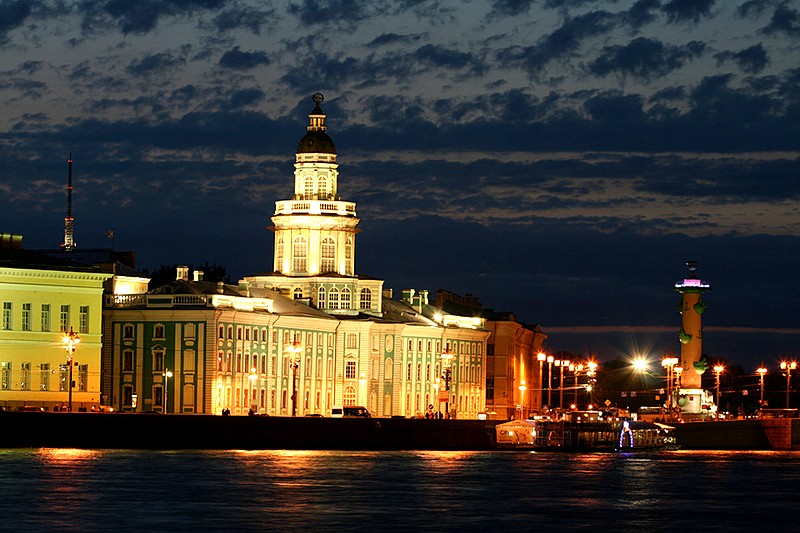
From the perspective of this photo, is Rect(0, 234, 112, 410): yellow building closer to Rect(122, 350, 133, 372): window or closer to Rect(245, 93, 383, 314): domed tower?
Rect(122, 350, 133, 372): window

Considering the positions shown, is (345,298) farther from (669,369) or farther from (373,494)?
(373,494)

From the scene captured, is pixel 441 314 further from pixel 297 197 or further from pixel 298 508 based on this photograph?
pixel 298 508

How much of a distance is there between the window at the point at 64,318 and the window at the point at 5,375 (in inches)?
180

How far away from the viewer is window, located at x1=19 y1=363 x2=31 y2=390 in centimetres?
14062

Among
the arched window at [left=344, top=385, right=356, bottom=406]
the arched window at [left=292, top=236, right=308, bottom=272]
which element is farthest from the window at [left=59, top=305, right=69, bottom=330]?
the arched window at [left=292, top=236, right=308, bottom=272]

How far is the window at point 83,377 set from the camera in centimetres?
14412

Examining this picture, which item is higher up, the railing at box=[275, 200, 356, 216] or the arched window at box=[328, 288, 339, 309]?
the railing at box=[275, 200, 356, 216]

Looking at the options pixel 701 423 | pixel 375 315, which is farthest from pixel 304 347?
pixel 701 423

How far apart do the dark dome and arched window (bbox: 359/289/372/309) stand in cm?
1044

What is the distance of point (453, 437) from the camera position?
143m

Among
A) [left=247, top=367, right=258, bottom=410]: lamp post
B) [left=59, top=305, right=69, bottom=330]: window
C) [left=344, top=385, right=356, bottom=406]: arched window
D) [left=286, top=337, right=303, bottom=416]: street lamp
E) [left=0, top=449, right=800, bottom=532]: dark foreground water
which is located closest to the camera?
[left=0, top=449, right=800, bottom=532]: dark foreground water

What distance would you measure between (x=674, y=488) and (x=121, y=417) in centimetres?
3864

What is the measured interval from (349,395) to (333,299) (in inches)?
274

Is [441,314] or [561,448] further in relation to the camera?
[441,314]
